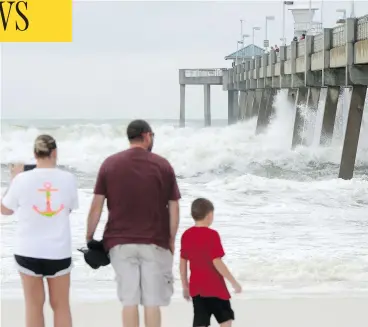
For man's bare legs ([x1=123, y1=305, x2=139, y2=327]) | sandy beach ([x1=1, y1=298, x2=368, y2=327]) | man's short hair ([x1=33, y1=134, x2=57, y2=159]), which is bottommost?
sandy beach ([x1=1, y1=298, x2=368, y2=327])

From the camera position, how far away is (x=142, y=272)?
4.65 m

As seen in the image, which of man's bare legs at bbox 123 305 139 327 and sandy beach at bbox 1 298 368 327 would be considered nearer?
man's bare legs at bbox 123 305 139 327

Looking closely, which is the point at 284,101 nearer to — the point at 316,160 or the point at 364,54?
the point at 316,160

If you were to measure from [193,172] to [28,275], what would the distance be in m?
23.3

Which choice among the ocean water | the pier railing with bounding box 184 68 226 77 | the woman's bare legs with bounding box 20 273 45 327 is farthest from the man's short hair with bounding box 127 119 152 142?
the pier railing with bounding box 184 68 226 77

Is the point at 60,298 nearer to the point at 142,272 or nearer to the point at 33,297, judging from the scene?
the point at 33,297

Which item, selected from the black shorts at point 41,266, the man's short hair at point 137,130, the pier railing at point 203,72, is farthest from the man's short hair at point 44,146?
the pier railing at point 203,72

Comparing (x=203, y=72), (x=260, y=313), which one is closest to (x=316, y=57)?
(x=260, y=313)

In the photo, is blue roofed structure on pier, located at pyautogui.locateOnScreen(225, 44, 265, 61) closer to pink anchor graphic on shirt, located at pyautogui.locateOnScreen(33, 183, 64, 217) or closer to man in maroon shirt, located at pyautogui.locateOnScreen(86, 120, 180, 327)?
man in maroon shirt, located at pyautogui.locateOnScreen(86, 120, 180, 327)

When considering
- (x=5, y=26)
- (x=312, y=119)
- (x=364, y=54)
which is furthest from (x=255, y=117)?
(x=5, y=26)

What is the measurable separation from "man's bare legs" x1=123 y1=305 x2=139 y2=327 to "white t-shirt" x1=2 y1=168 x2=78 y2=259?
0.41 metres

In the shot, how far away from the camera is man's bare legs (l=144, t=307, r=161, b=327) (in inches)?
185

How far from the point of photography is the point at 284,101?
47.1 metres

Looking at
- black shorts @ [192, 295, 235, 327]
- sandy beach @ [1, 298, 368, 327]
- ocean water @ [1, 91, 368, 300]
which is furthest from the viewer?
ocean water @ [1, 91, 368, 300]
